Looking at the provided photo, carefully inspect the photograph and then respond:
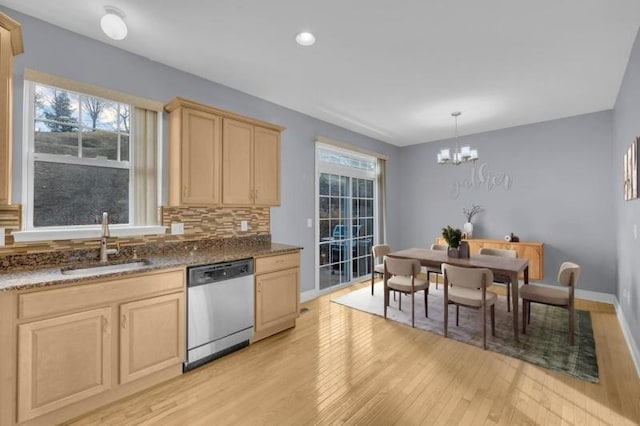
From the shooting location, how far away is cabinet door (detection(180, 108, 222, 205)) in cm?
277

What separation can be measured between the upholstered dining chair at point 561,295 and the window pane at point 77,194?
4.13 m

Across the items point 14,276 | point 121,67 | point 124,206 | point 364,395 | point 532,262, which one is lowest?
point 364,395

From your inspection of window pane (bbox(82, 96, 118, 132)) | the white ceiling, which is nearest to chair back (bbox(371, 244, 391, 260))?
the white ceiling

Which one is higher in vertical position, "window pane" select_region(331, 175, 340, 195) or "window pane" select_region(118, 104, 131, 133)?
"window pane" select_region(118, 104, 131, 133)

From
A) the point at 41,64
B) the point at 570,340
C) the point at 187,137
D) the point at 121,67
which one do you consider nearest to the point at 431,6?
the point at 187,137

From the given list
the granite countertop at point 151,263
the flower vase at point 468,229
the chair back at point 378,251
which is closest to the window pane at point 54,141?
the granite countertop at point 151,263

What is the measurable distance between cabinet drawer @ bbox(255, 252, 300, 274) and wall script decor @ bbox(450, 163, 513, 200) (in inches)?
150

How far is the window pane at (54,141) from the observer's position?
7.63 feet

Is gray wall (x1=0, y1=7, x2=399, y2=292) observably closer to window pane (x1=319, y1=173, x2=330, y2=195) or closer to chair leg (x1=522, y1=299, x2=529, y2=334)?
window pane (x1=319, y1=173, x2=330, y2=195)

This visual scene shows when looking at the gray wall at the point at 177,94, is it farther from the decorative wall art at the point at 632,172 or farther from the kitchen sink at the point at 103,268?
the decorative wall art at the point at 632,172

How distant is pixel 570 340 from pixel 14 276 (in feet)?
15.0

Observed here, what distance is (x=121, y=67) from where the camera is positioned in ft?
8.69

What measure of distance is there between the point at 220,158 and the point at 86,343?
73.1 inches

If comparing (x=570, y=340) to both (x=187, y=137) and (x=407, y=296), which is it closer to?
(x=407, y=296)
